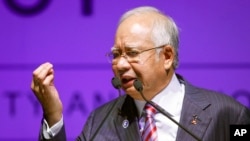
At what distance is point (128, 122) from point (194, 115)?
23cm

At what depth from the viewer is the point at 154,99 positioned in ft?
6.61

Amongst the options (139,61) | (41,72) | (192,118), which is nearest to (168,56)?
(139,61)

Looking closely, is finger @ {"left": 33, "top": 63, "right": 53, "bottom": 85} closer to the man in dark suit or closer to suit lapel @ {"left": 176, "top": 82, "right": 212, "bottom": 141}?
the man in dark suit

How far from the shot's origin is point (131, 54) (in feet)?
6.38

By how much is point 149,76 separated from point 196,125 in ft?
0.75

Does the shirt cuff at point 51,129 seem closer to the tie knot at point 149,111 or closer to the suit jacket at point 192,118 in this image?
the suit jacket at point 192,118

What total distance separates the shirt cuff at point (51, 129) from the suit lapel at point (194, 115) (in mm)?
389

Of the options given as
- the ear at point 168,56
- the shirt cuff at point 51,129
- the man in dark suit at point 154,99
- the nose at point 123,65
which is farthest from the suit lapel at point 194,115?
the shirt cuff at point 51,129

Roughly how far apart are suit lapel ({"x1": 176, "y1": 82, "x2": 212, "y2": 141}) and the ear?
0.37 feet

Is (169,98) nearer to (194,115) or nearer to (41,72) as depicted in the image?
(194,115)

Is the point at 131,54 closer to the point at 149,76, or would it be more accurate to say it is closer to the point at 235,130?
the point at 149,76

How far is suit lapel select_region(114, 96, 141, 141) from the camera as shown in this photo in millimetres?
1960

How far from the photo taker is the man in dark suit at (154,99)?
1920 millimetres

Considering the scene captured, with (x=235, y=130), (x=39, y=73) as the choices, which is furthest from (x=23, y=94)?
(x=235, y=130)
